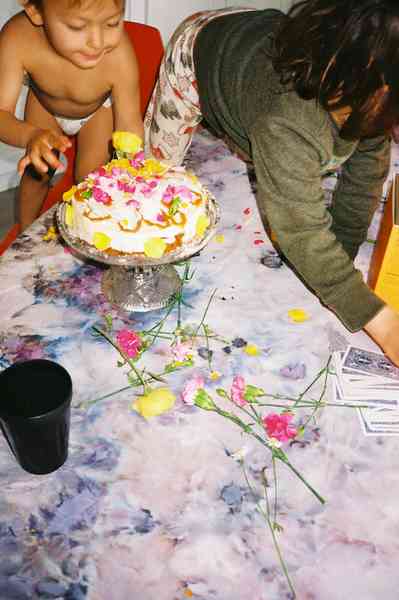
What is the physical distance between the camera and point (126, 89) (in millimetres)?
1535

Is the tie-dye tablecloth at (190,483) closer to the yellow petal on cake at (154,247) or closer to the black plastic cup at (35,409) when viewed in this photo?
the black plastic cup at (35,409)

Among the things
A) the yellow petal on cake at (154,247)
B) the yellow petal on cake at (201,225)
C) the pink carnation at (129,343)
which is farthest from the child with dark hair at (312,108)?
the pink carnation at (129,343)

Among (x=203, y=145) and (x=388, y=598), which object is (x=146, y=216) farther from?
(x=203, y=145)

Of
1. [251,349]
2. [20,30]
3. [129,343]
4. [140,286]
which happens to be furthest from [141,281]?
[20,30]

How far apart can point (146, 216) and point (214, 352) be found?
294 millimetres

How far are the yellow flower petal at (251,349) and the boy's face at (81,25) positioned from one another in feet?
2.42

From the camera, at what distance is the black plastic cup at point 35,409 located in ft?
2.37

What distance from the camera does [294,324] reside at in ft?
3.72

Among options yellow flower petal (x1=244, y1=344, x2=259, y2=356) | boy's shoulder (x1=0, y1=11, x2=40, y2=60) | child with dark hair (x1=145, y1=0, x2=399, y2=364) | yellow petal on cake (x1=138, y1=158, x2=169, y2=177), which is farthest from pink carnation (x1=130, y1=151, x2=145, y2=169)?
boy's shoulder (x1=0, y1=11, x2=40, y2=60)

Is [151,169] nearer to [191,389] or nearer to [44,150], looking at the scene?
[44,150]

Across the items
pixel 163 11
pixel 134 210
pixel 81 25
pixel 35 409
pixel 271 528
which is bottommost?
pixel 271 528

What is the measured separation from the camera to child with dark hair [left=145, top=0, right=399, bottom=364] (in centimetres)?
85

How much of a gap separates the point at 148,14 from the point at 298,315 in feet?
6.34

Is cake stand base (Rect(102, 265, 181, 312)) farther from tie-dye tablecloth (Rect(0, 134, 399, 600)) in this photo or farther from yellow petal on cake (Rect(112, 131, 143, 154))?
yellow petal on cake (Rect(112, 131, 143, 154))
